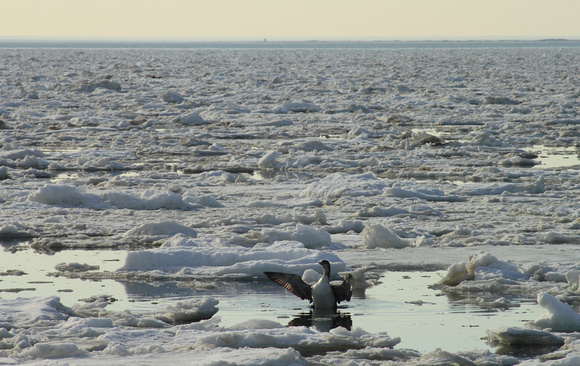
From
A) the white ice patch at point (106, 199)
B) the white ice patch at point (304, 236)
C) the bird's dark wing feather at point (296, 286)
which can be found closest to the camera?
the bird's dark wing feather at point (296, 286)

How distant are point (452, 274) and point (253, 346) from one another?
173 cm

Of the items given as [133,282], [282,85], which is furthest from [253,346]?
[282,85]

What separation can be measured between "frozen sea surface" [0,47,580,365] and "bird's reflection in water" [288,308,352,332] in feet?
0.06

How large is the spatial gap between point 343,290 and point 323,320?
267 millimetres

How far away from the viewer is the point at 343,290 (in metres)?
4.68

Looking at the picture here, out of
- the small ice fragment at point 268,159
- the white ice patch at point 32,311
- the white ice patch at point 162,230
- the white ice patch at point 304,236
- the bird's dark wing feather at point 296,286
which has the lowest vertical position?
the small ice fragment at point 268,159

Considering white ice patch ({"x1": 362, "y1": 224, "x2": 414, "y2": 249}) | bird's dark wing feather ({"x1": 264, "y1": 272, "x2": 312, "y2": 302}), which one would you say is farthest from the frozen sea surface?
bird's dark wing feather ({"x1": 264, "y1": 272, "x2": 312, "y2": 302})

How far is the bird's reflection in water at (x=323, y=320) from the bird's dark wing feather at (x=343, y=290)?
0.26ft

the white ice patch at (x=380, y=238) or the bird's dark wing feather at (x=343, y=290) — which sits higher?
the bird's dark wing feather at (x=343, y=290)

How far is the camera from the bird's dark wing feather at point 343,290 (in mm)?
4680

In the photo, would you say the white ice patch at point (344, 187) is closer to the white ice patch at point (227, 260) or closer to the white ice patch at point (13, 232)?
the white ice patch at point (227, 260)

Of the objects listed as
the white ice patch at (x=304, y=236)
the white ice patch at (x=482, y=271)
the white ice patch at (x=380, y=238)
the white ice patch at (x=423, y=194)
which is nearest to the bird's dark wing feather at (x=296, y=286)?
the white ice patch at (x=482, y=271)

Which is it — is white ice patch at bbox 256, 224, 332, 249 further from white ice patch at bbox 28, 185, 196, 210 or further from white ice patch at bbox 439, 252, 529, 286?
white ice patch at bbox 28, 185, 196, 210

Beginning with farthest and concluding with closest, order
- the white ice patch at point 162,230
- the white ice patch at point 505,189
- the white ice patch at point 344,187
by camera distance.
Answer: the white ice patch at point 505,189 < the white ice patch at point 344,187 < the white ice patch at point 162,230
